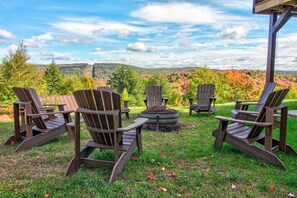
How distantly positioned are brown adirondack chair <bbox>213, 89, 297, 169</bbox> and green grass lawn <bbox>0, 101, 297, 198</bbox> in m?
0.10

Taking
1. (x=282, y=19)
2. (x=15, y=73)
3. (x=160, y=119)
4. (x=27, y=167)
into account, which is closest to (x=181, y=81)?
(x=282, y=19)

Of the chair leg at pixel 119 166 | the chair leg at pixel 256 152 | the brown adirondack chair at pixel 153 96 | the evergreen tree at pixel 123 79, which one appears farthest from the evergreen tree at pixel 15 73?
the evergreen tree at pixel 123 79

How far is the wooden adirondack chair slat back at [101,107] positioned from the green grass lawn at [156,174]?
43 cm

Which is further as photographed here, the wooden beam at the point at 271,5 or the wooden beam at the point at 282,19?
the wooden beam at the point at 282,19

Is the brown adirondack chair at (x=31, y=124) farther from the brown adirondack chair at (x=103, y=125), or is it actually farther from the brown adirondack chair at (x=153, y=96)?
the brown adirondack chair at (x=153, y=96)

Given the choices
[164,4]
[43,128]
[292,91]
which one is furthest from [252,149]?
[292,91]

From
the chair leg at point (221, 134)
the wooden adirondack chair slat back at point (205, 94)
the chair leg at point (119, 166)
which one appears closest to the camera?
the chair leg at point (119, 166)

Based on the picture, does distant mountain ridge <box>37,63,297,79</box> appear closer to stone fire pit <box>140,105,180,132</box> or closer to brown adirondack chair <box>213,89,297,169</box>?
stone fire pit <box>140,105,180,132</box>

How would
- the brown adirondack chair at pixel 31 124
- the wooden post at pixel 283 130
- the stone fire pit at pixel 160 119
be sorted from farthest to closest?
1. the stone fire pit at pixel 160 119
2. the brown adirondack chair at pixel 31 124
3. the wooden post at pixel 283 130

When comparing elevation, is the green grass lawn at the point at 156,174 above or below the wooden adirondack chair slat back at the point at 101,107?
below

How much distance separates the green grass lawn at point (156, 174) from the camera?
2.29 m

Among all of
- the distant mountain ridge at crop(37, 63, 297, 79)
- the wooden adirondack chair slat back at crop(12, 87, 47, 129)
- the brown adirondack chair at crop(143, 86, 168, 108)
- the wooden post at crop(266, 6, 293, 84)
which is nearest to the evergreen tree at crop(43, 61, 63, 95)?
the distant mountain ridge at crop(37, 63, 297, 79)

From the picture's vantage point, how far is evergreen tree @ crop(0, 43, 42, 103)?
31.8 ft

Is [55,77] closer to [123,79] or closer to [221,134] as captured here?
[123,79]
